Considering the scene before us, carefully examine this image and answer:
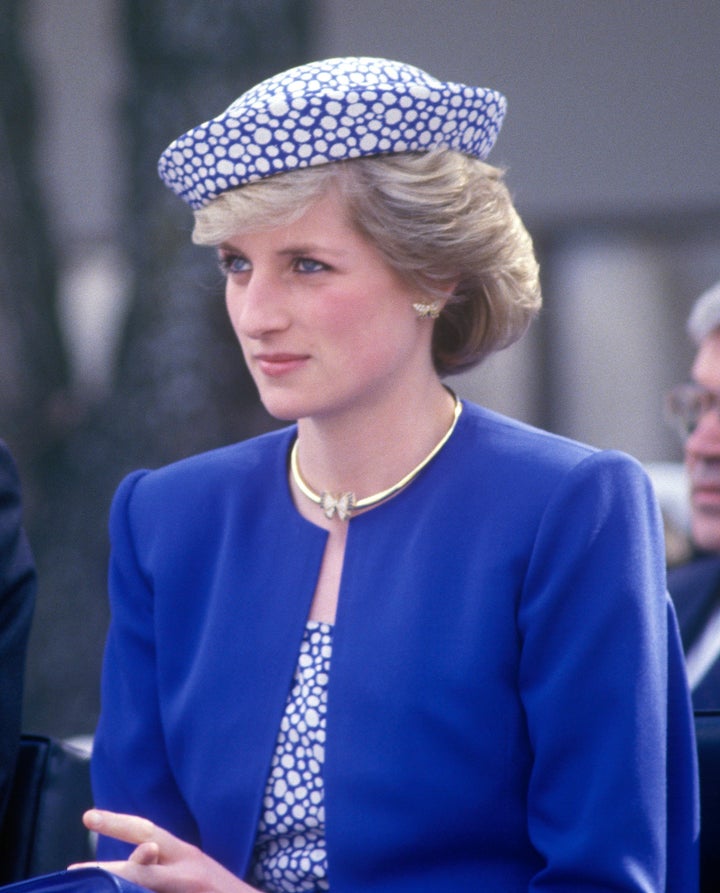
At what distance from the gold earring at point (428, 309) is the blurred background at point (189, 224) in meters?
3.05

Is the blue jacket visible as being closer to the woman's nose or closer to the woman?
the woman

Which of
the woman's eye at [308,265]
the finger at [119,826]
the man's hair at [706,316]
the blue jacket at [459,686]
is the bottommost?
the finger at [119,826]

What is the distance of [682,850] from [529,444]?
64 centimetres

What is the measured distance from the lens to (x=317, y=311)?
218 centimetres

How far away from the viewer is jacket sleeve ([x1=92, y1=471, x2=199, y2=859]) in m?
2.42

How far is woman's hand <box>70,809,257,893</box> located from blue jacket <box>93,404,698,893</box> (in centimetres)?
10

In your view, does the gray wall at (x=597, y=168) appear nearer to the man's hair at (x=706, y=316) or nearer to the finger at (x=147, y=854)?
the man's hair at (x=706, y=316)

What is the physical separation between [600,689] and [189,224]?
158 inches

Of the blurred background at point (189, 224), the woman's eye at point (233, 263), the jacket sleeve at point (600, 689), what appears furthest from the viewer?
the blurred background at point (189, 224)

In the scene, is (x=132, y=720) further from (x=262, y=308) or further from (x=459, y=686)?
(x=262, y=308)

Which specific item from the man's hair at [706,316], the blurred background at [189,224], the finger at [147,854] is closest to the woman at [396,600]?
the finger at [147,854]

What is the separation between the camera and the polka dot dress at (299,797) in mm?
2232

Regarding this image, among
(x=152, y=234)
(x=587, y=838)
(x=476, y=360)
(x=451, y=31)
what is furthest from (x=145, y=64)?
(x=587, y=838)

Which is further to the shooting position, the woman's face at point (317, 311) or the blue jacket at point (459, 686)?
the woman's face at point (317, 311)
